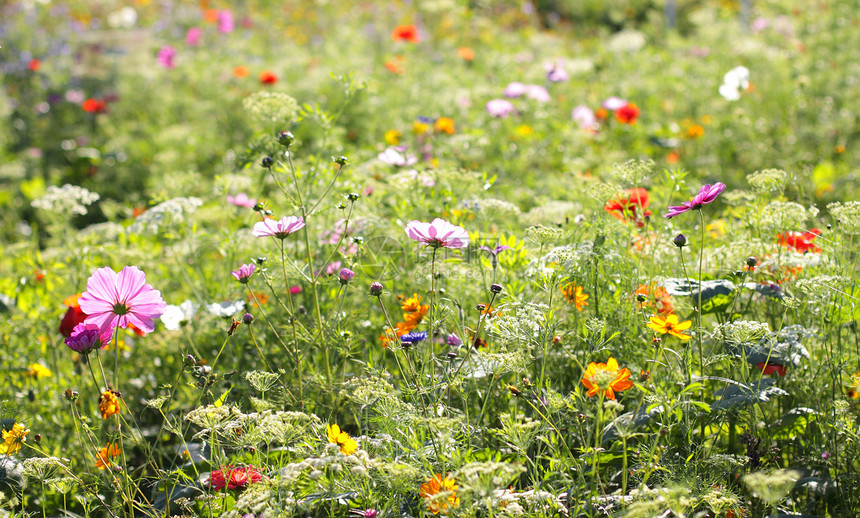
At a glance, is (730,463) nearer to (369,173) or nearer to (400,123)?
(369,173)

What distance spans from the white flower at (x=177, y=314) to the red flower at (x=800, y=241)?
1.84m

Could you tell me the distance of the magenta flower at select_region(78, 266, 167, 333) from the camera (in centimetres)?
143

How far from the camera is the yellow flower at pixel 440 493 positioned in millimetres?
1229

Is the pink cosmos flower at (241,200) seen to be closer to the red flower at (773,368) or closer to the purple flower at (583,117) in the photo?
the red flower at (773,368)

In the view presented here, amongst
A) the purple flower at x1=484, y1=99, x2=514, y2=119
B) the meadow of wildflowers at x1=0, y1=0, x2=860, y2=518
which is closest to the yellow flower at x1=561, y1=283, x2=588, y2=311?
the meadow of wildflowers at x1=0, y1=0, x2=860, y2=518

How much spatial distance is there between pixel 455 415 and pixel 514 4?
27.1 feet

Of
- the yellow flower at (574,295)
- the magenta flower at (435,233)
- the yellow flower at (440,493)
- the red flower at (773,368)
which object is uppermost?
the magenta flower at (435,233)

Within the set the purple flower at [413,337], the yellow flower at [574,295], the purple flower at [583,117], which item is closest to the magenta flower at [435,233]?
the purple flower at [413,337]

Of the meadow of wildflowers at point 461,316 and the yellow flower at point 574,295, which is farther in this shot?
the yellow flower at point 574,295

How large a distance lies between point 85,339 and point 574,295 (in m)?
1.19

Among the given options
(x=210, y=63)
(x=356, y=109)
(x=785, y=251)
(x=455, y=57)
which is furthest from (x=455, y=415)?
(x=210, y=63)

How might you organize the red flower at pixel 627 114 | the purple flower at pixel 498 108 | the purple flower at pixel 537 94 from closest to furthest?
the purple flower at pixel 498 108
the red flower at pixel 627 114
the purple flower at pixel 537 94

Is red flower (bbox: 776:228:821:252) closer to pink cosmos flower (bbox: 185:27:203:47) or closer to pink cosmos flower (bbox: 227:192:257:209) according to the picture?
pink cosmos flower (bbox: 227:192:257:209)

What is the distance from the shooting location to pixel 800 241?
78.7 inches
